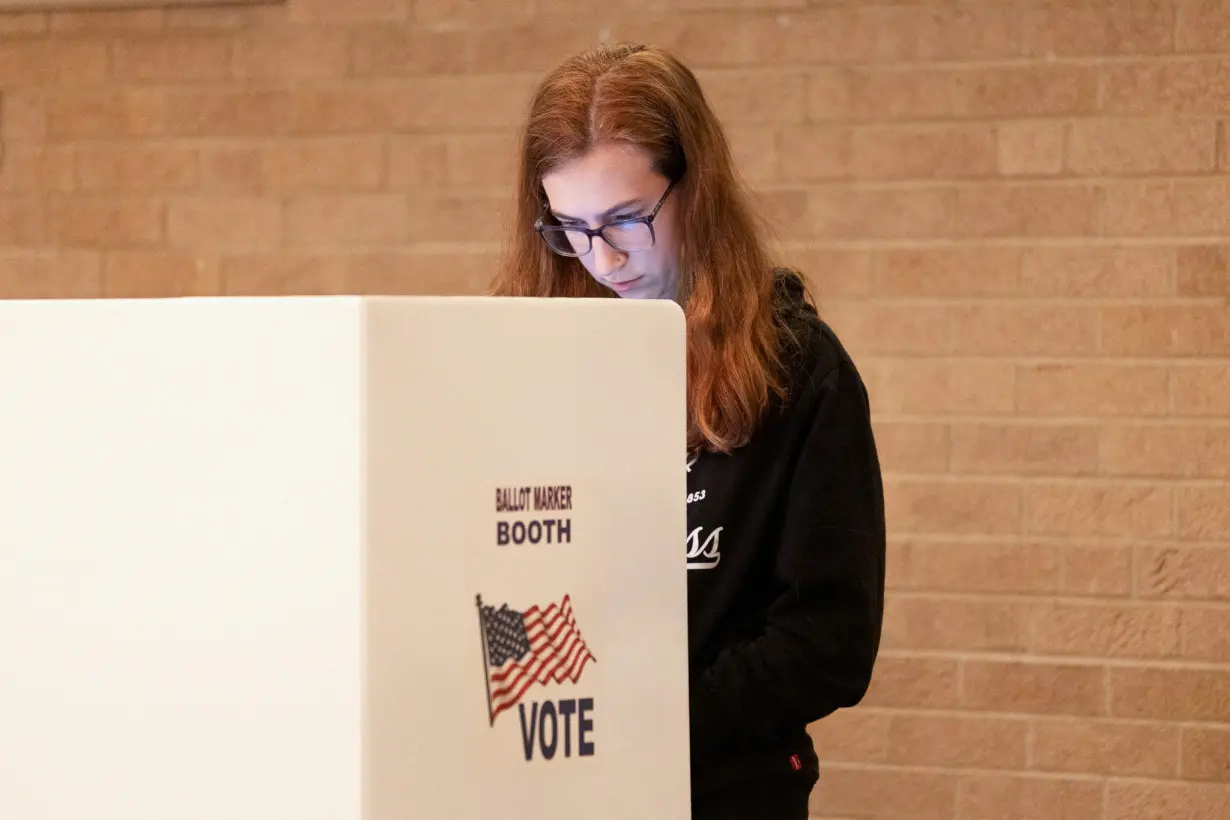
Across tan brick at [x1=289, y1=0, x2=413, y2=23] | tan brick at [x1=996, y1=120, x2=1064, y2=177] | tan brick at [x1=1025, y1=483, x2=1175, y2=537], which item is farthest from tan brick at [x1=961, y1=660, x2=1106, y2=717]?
tan brick at [x1=289, y1=0, x2=413, y2=23]

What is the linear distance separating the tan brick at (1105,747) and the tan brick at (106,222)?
1.98m

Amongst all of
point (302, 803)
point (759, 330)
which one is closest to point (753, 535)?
point (759, 330)

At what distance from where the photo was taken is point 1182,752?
2.42 m

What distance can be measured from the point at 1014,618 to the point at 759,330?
1.51m

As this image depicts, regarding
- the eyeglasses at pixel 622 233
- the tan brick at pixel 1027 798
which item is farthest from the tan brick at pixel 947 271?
Result: the eyeglasses at pixel 622 233

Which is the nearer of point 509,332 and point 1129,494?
point 509,332

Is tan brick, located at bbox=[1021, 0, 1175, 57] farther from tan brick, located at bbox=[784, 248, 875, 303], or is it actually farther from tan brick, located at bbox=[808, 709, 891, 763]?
tan brick, located at bbox=[808, 709, 891, 763]

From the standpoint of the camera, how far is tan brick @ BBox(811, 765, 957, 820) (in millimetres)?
2512

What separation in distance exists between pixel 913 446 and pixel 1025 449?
196 millimetres

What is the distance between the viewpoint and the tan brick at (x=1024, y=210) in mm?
2426

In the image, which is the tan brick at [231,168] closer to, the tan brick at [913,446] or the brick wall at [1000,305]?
the brick wall at [1000,305]

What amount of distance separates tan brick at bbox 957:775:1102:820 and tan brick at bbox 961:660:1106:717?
127 mm

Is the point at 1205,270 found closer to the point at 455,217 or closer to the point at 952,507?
the point at 952,507

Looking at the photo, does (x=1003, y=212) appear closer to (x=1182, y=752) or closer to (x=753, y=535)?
(x=1182, y=752)
